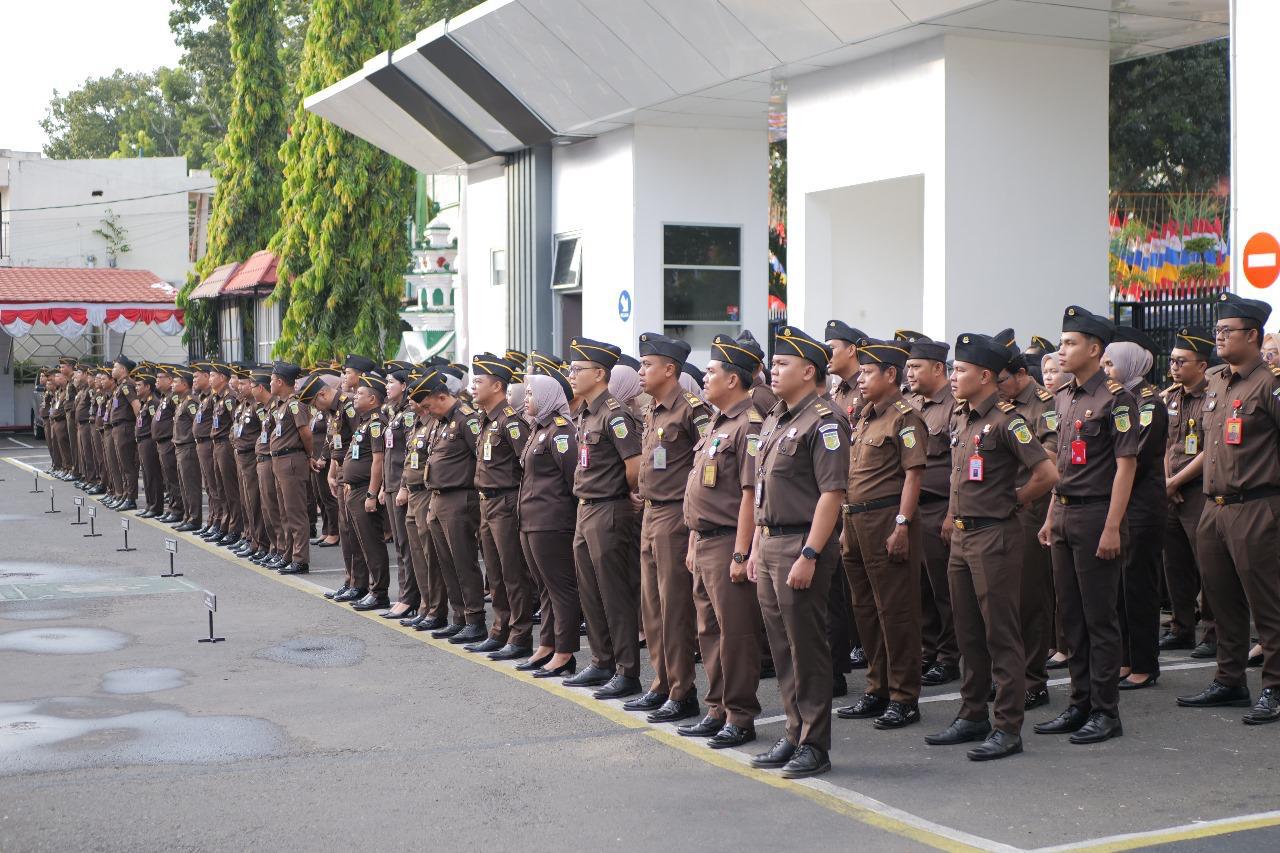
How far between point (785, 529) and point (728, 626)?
74cm

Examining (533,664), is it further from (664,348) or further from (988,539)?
(988,539)

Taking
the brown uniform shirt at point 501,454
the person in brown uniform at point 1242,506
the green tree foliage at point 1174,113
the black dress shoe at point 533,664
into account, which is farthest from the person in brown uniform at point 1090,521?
the green tree foliage at point 1174,113

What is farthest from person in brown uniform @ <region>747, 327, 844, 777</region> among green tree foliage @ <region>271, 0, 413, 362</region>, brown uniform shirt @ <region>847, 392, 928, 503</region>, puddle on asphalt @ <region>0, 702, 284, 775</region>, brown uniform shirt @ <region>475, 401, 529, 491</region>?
green tree foliage @ <region>271, 0, 413, 362</region>

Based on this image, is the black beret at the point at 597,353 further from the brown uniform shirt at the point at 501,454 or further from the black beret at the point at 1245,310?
the black beret at the point at 1245,310

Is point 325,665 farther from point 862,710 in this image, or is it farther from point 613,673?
point 862,710

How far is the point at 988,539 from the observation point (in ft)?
23.5

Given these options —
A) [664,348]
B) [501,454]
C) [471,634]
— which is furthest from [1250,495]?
[471,634]

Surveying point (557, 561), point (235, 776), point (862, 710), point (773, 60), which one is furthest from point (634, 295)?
point (235, 776)

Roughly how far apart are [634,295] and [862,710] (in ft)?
33.2

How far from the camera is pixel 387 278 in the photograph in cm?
2833

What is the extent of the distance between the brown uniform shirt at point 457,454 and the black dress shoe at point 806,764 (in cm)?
423

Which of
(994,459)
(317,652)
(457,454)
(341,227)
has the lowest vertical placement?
(317,652)

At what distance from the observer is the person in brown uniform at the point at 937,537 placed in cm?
856

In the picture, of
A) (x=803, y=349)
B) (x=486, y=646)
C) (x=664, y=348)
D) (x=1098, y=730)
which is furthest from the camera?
(x=486, y=646)
